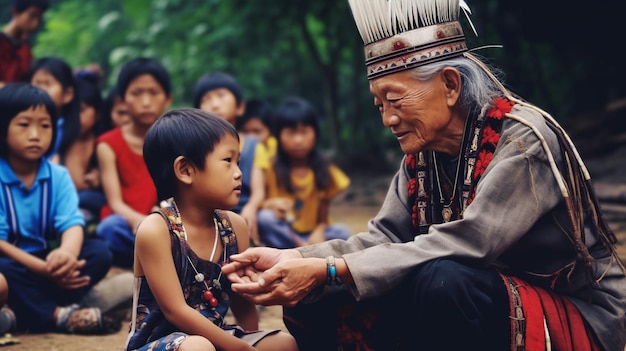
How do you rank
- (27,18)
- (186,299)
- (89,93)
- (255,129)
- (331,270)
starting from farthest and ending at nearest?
(255,129) < (27,18) < (89,93) < (186,299) < (331,270)

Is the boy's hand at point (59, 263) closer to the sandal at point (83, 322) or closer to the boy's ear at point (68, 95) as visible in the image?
the sandal at point (83, 322)

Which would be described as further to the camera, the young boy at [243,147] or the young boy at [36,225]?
the young boy at [243,147]

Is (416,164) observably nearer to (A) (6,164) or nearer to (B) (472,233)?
(B) (472,233)

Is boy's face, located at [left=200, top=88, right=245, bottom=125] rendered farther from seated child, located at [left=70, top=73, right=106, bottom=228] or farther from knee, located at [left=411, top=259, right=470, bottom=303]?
knee, located at [left=411, top=259, right=470, bottom=303]

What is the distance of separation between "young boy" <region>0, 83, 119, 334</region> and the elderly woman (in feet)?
5.42

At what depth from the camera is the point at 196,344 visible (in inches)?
105

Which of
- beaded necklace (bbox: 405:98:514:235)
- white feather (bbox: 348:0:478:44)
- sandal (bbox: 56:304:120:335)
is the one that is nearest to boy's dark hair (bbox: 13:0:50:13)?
sandal (bbox: 56:304:120:335)

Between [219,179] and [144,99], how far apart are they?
2.82 m

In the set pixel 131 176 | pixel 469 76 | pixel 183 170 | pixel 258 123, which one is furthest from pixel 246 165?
pixel 469 76

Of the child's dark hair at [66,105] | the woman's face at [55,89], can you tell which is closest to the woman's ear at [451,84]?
the child's dark hair at [66,105]

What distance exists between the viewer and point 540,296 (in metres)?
2.76

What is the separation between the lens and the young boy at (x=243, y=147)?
5.98 meters

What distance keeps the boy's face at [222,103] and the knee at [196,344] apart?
11.6 feet

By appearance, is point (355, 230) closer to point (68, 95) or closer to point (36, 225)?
point (68, 95)
